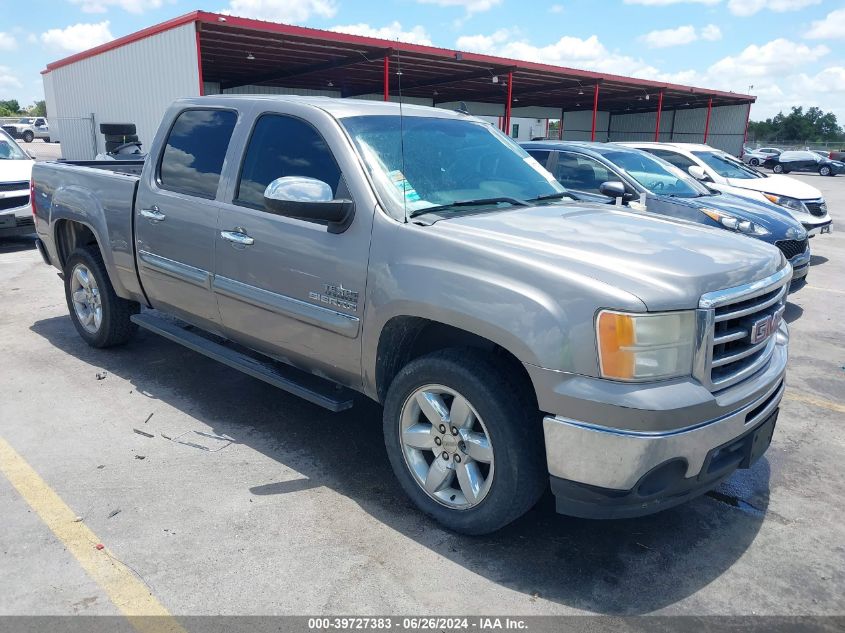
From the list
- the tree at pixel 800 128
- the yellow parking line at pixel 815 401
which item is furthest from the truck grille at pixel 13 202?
the tree at pixel 800 128

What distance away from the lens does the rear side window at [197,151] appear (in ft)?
13.5

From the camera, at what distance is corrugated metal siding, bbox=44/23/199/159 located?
1448 cm

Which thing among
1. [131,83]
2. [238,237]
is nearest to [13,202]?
[238,237]

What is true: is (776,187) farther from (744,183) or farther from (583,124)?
(583,124)

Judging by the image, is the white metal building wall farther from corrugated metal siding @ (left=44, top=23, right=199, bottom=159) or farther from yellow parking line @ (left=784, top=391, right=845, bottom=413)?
yellow parking line @ (left=784, top=391, right=845, bottom=413)

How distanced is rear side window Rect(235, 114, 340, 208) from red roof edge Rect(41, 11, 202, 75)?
11.0 meters

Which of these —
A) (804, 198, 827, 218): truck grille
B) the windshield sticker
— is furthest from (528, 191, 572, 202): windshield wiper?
(804, 198, 827, 218): truck grille

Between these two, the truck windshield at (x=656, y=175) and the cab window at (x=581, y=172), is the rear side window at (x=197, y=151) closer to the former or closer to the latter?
the cab window at (x=581, y=172)

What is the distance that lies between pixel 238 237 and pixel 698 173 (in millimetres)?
7772

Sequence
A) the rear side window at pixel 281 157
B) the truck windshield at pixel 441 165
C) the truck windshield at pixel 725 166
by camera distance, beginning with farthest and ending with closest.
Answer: the truck windshield at pixel 725 166 < the rear side window at pixel 281 157 < the truck windshield at pixel 441 165

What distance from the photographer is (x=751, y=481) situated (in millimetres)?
3742

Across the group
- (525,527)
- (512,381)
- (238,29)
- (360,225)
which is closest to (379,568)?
(525,527)

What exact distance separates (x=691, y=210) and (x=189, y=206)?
5.59 m

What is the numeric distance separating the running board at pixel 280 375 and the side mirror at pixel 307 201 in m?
0.91
